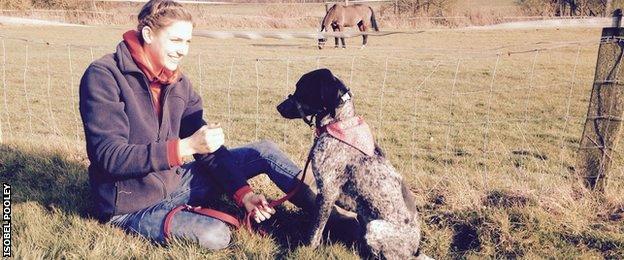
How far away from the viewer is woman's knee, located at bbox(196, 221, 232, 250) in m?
3.19

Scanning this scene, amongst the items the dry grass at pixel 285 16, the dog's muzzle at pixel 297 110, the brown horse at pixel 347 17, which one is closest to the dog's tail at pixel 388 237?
the dog's muzzle at pixel 297 110

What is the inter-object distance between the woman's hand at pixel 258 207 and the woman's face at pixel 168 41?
1.03 metres

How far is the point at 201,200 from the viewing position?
3.85 meters

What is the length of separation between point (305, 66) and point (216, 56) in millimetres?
2965

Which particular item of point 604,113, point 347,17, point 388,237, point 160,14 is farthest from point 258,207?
point 347,17

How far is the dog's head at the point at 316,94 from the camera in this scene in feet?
11.6

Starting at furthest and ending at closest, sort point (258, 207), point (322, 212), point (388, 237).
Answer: point (258, 207), point (322, 212), point (388, 237)

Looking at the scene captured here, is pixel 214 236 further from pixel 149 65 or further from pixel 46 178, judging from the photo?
pixel 46 178

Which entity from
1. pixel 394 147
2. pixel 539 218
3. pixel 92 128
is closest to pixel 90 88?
pixel 92 128

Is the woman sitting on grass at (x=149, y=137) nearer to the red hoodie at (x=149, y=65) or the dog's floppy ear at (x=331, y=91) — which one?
the red hoodie at (x=149, y=65)

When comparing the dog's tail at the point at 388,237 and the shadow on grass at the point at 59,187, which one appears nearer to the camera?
the dog's tail at the point at 388,237

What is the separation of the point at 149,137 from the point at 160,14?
0.76m

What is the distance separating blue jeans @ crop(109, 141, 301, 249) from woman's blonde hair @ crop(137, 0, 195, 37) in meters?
1.14

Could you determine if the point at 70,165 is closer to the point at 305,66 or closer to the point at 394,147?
the point at 394,147
